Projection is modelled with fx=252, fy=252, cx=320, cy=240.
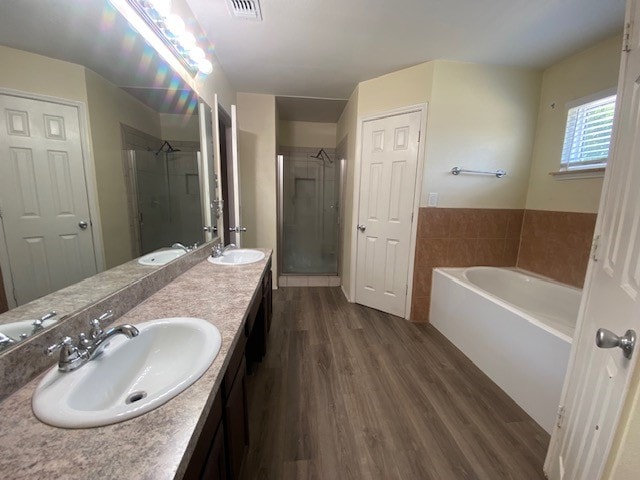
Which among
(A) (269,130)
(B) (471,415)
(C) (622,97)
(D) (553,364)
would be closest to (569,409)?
(D) (553,364)

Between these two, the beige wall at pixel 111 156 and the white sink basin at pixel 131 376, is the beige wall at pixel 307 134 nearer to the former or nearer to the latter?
the beige wall at pixel 111 156

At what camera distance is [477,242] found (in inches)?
95.8

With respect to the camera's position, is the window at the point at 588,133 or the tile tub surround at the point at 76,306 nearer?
the tile tub surround at the point at 76,306

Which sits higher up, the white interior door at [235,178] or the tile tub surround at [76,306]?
the white interior door at [235,178]

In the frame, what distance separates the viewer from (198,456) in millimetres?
588

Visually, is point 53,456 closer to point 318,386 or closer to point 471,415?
point 318,386

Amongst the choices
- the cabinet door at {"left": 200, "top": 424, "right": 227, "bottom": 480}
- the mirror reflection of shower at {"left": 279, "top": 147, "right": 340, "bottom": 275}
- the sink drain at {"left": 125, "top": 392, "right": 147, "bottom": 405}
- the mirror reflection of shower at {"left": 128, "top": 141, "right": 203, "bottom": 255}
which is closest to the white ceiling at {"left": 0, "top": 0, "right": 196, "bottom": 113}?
the mirror reflection of shower at {"left": 128, "top": 141, "right": 203, "bottom": 255}

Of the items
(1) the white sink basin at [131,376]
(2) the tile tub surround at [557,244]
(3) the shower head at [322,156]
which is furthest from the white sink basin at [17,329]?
(3) the shower head at [322,156]

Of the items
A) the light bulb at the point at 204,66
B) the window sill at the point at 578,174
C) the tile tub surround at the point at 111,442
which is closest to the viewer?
the tile tub surround at the point at 111,442

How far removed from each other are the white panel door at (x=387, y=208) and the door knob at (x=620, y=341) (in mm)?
1815

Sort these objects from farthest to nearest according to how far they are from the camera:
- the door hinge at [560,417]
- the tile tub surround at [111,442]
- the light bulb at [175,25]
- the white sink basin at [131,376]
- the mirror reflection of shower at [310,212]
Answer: the mirror reflection of shower at [310,212], the light bulb at [175,25], the door hinge at [560,417], the white sink basin at [131,376], the tile tub surround at [111,442]

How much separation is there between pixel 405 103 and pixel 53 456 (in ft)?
9.19

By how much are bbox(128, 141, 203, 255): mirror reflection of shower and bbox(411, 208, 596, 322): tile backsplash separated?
192cm

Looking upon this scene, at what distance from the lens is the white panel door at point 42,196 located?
614 mm
